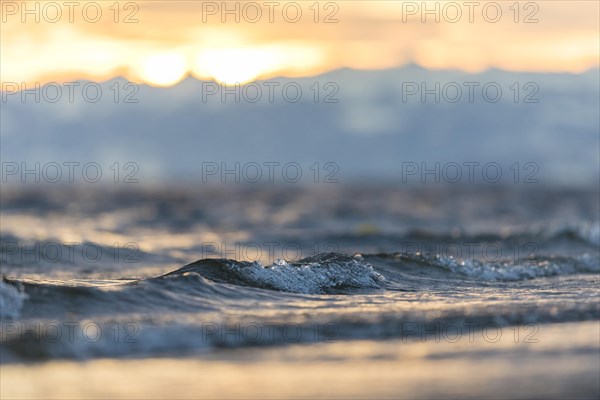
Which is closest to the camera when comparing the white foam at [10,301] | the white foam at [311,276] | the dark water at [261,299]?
the dark water at [261,299]

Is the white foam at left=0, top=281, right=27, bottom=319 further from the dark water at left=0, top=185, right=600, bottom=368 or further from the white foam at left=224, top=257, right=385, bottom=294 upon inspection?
the white foam at left=224, top=257, right=385, bottom=294

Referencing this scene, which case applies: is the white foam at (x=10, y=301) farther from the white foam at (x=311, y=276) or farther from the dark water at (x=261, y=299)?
the white foam at (x=311, y=276)

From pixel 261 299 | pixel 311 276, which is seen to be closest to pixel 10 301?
pixel 261 299

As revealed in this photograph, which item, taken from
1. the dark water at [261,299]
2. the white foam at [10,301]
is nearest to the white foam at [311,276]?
the dark water at [261,299]

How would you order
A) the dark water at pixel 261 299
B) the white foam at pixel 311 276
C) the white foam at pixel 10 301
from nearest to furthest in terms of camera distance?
the dark water at pixel 261 299, the white foam at pixel 10 301, the white foam at pixel 311 276

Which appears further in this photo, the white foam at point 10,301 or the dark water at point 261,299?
the white foam at point 10,301

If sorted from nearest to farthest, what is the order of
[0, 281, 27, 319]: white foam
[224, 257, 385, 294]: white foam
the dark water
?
the dark water
[0, 281, 27, 319]: white foam
[224, 257, 385, 294]: white foam

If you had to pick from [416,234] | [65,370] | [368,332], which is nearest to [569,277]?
[368,332]

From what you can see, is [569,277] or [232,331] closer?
[232,331]

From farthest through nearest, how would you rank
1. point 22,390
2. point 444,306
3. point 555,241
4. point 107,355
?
point 555,241 < point 444,306 < point 107,355 < point 22,390

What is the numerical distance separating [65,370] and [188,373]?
1040 mm

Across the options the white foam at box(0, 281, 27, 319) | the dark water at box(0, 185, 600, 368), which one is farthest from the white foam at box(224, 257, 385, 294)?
the white foam at box(0, 281, 27, 319)

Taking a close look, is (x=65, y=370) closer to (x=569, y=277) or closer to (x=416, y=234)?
(x=569, y=277)

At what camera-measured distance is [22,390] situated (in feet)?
28.7
